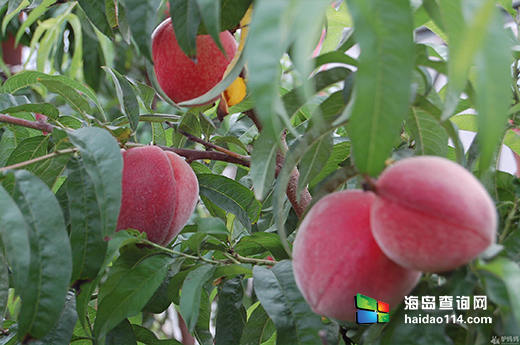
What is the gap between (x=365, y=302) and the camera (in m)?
0.43

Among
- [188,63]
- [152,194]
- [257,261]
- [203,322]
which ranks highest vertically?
[188,63]

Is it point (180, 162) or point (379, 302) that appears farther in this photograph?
point (180, 162)

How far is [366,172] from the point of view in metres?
0.36

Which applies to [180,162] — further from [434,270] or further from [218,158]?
[434,270]

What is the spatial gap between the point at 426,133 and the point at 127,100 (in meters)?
0.40

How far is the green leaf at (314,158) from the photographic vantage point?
539mm

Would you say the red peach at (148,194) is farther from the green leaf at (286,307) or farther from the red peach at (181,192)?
the green leaf at (286,307)

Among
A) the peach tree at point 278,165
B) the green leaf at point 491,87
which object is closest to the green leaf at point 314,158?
the peach tree at point 278,165

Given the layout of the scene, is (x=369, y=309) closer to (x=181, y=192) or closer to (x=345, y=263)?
(x=345, y=263)

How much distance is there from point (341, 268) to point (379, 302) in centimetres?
5

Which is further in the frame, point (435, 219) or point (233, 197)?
point (233, 197)

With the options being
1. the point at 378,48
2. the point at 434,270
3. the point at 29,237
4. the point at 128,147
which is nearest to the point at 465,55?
the point at 378,48

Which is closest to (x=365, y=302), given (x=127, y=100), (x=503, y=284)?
(x=503, y=284)

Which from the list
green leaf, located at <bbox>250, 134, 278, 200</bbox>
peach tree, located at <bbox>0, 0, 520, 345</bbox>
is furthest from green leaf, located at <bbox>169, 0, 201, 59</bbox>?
green leaf, located at <bbox>250, 134, 278, 200</bbox>
